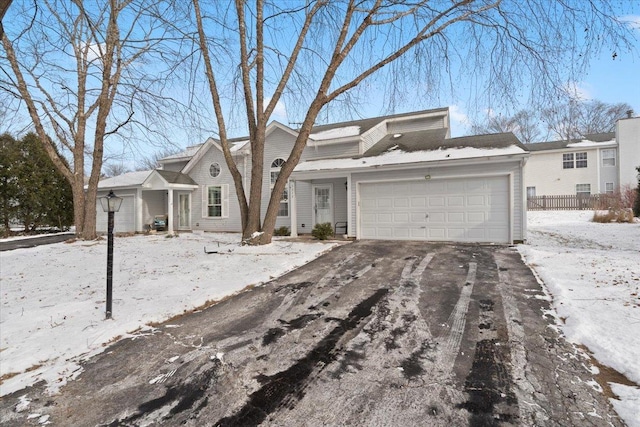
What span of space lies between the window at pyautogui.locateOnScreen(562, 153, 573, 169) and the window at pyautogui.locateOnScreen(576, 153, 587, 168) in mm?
387

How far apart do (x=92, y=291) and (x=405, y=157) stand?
9549 millimetres

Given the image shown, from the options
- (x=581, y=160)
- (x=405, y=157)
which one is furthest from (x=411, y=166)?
(x=581, y=160)

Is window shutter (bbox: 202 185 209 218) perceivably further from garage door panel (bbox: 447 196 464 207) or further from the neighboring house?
the neighboring house

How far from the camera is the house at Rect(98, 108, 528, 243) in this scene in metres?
10.2

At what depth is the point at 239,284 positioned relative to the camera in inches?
248

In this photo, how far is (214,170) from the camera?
17.4 meters

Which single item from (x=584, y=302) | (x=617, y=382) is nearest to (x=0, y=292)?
(x=617, y=382)

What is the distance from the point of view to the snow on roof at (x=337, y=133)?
1423 centimetres

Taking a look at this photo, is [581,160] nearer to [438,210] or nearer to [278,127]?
[438,210]

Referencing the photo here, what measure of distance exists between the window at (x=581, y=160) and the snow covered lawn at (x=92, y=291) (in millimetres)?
24680

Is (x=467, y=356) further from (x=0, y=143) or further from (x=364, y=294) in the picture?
(x=0, y=143)

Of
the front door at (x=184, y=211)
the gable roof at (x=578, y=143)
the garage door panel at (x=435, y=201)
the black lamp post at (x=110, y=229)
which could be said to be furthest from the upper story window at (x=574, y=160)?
the black lamp post at (x=110, y=229)

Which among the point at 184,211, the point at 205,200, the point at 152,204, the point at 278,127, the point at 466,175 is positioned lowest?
the point at 184,211

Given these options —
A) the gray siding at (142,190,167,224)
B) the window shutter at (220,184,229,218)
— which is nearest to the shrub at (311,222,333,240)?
the window shutter at (220,184,229,218)
